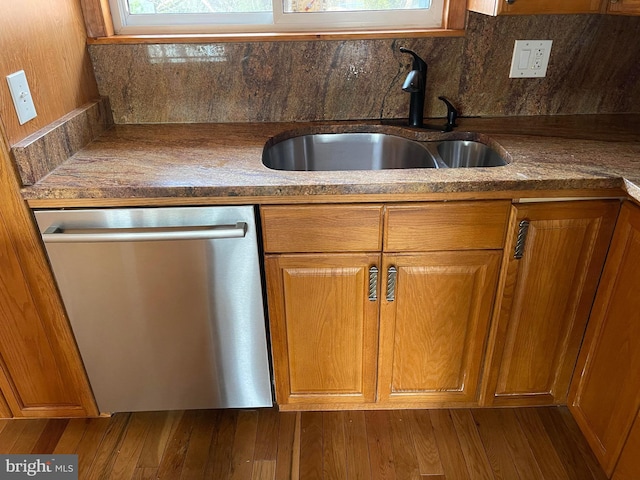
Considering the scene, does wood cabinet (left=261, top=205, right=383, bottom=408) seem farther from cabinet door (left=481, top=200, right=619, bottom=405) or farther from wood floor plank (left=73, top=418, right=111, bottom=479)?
wood floor plank (left=73, top=418, right=111, bottom=479)

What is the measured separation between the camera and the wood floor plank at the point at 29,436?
5.06 ft

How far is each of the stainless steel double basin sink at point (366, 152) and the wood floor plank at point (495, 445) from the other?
2.88 feet

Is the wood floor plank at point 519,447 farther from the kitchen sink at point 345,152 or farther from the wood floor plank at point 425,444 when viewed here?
the kitchen sink at point 345,152

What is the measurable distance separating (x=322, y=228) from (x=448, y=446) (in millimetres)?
860

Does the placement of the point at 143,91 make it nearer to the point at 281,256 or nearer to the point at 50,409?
the point at 281,256

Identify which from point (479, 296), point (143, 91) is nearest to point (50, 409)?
point (143, 91)

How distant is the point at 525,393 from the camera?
5.14 ft

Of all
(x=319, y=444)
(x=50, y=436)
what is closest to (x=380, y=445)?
(x=319, y=444)

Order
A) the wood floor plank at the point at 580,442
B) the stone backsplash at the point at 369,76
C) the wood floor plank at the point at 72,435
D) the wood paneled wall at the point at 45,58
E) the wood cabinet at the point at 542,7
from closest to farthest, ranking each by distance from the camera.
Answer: the wood paneled wall at the point at 45,58
the wood cabinet at the point at 542,7
the wood floor plank at the point at 580,442
the wood floor plank at the point at 72,435
the stone backsplash at the point at 369,76

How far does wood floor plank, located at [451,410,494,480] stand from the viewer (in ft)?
4.77

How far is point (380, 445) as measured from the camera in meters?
1.54

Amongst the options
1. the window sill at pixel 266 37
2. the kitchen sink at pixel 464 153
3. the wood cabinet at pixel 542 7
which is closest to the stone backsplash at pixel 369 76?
the window sill at pixel 266 37

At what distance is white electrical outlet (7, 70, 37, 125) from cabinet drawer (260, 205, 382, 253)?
2.22ft

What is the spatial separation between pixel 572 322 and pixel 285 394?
94 cm
